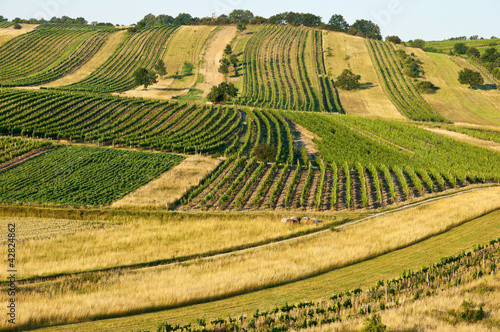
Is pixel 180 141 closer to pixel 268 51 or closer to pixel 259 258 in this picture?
pixel 259 258

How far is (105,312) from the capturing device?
85.3ft

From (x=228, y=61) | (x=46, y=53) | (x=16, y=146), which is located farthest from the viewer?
(x=46, y=53)

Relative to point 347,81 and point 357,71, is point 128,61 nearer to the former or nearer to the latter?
point 347,81

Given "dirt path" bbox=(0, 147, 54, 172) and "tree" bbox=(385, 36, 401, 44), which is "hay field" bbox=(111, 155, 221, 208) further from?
"tree" bbox=(385, 36, 401, 44)

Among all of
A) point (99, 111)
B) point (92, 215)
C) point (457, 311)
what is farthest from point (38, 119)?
point (457, 311)

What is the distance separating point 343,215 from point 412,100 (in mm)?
87909

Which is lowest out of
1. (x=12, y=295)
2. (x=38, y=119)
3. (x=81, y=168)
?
(x=12, y=295)

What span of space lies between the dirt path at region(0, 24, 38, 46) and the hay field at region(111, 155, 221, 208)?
397 feet

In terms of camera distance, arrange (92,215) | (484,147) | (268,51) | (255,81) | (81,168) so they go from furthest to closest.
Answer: (268,51)
(255,81)
(484,147)
(81,168)
(92,215)

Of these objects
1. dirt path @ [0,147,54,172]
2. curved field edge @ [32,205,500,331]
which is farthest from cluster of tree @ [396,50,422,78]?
dirt path @ [0,147,54,172]

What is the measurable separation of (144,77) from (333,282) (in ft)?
324

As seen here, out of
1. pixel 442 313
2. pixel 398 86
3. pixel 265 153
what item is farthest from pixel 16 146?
pixel 398 86

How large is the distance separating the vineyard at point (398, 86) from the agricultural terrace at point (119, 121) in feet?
168

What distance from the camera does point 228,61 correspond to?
142375mm
